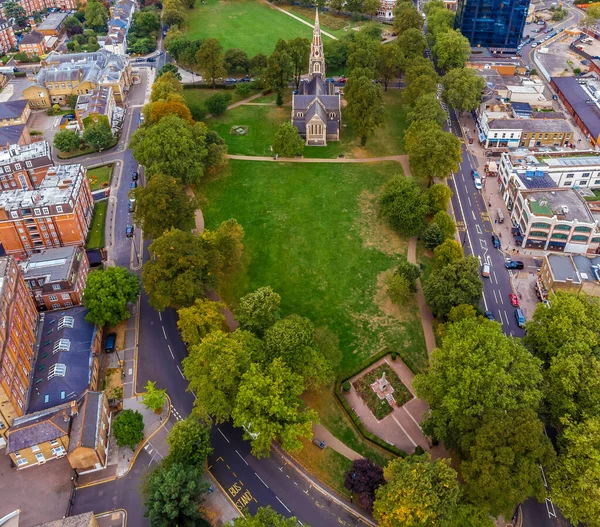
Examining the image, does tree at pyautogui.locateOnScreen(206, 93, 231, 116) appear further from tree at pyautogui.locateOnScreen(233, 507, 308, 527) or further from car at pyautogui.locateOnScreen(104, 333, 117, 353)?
tree at pyautogui.locateOnScreen(233, 507, 308, 527)

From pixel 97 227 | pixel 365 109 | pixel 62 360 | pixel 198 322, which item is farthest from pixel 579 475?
pixel 97 227

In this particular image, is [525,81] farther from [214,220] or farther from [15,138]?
[15,138]

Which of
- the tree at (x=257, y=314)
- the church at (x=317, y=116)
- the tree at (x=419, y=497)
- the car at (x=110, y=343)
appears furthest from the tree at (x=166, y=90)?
the tree at (x=419, y=497)

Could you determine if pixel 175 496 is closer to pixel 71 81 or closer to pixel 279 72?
pixel 279 72

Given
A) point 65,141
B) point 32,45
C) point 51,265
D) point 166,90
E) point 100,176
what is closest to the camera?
point 51,265

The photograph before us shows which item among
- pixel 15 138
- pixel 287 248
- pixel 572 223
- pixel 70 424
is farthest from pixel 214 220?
pixel 572 223

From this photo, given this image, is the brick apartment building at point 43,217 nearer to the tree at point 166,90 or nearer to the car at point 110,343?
the car at point 110,343
